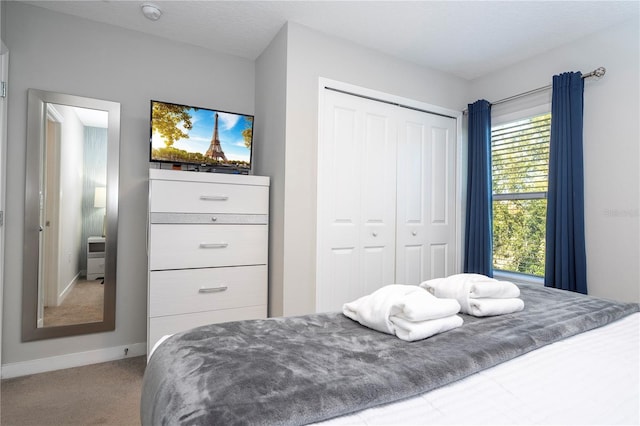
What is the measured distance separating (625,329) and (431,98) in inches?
101

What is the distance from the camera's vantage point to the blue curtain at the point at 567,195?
2.56 m

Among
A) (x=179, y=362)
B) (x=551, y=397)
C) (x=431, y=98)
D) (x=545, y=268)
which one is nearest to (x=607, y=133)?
(x=545, y=268)

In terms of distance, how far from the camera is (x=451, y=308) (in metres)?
1.17

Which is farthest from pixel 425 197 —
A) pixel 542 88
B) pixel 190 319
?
pixel 190 319

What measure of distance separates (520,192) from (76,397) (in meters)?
3.71

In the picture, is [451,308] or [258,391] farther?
[451,308]

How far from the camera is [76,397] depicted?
2.05 metres

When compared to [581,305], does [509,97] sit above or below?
above

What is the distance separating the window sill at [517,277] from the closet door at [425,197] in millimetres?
422

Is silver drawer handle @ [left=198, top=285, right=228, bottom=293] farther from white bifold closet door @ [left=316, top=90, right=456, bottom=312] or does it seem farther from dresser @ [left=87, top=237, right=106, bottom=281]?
dresser @ [left=87, top=237, right=106, bottom=281]

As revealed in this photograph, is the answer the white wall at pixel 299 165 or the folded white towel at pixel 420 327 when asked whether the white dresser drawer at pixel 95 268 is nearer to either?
the white wall at pixel 299 165

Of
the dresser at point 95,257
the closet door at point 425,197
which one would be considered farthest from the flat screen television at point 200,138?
the closet door at point 425,197

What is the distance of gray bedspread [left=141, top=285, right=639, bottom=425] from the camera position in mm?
691

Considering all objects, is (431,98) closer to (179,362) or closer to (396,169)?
(396,169)
